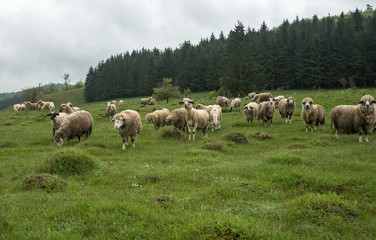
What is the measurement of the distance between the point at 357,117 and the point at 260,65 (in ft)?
194

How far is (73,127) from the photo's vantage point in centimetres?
1405

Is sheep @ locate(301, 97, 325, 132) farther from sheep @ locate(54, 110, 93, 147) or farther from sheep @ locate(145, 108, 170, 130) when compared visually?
sheep @ locate(54, 110, 93, 147)

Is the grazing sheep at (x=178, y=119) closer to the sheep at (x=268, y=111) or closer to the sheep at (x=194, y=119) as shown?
the sheep at (x=194, y=119)

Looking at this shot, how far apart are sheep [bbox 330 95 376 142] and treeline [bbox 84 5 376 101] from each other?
30946 millimetres

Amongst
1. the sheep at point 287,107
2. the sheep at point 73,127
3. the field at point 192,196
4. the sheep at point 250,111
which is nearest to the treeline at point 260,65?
the sheep at point 287,107

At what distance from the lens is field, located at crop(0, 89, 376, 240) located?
414 cm

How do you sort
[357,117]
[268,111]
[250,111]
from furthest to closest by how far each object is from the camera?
1. [250,111]
2. [268,111]
3. [357,117]

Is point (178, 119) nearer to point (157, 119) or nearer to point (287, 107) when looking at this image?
point (157, 119)

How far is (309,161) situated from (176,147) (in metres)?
6.16

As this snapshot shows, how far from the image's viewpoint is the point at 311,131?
51.6 feet

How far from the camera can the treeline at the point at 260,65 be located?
49219 mm

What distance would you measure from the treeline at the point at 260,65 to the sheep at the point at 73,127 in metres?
34.5

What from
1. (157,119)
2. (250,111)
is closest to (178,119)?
(157,119)

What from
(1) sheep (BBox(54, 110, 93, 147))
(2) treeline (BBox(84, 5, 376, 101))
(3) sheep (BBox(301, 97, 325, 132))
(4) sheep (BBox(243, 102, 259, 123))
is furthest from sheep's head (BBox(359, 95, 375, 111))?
(2) treeline (BBox(84, 5, 376, 101))
